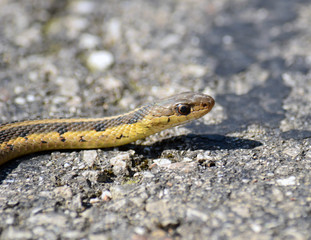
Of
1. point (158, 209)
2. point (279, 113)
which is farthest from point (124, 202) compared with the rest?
point (279, 113)

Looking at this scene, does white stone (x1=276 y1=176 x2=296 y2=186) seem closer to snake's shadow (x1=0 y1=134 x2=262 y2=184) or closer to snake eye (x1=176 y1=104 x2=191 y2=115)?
snake's shadow (x1=0 y1=134 x2=262 y2=184)

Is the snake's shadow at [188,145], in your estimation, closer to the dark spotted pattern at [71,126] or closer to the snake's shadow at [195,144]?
the snake's shadow at [195,144]

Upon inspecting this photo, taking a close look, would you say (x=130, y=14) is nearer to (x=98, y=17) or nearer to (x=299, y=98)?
(x=98, y=17)

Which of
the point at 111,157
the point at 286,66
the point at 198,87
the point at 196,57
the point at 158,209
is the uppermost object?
the point at 196,57

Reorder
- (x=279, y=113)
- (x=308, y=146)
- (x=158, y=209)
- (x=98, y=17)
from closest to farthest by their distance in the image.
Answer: (x=158, y=209)
(x=308, y=146)
(x=279, y=113)
(x=98, y=17)

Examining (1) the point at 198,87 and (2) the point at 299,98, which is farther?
(1) the point at 198,87

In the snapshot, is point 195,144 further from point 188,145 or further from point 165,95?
point 165,95
